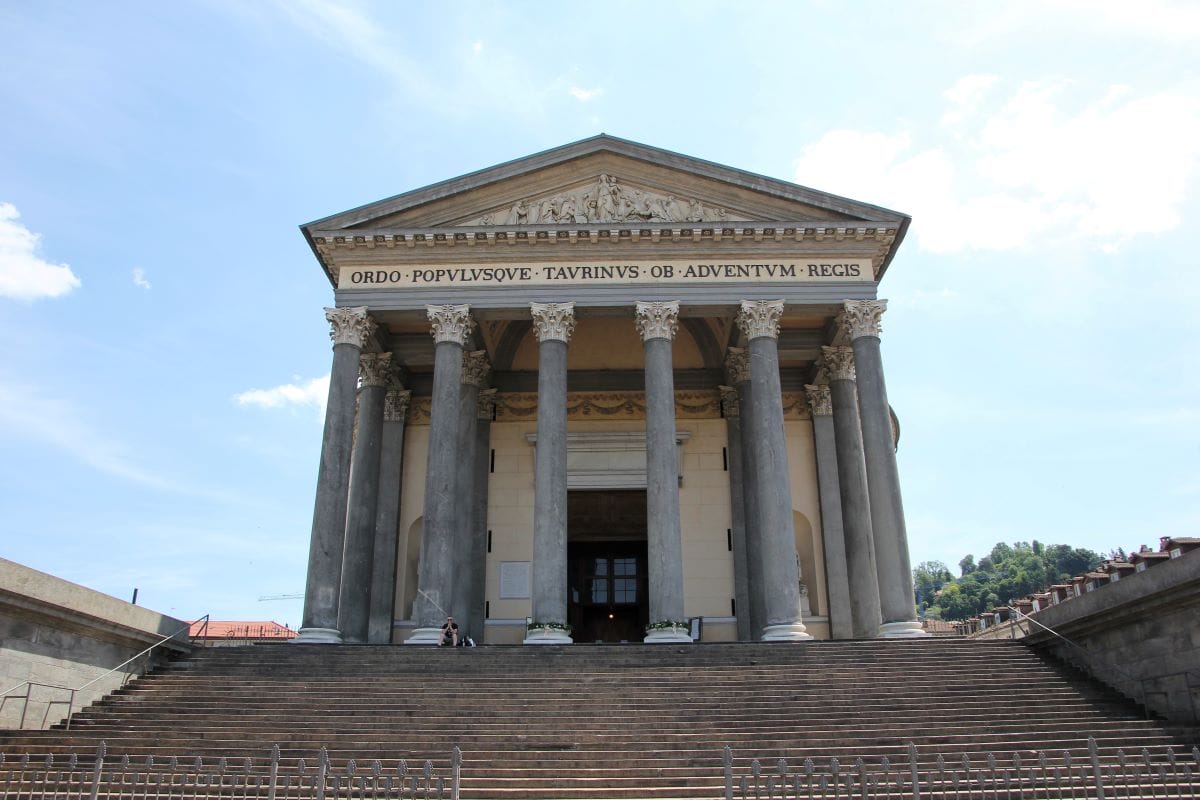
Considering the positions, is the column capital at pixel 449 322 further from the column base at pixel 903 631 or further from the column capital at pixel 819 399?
the column base at pixel 903 631

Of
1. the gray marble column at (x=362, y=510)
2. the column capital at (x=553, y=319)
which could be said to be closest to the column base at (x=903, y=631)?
the column capital at (x=553, y=319)

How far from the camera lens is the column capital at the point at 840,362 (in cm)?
2869

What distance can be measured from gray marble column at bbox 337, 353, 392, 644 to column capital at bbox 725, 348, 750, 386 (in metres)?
11.1

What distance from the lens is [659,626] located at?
22391 millimetres

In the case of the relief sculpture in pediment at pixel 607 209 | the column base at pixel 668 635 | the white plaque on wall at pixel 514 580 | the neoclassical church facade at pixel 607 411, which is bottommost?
the column base at pixel 668 635

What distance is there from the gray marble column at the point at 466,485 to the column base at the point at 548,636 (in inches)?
191

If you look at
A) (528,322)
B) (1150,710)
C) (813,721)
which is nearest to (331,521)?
(528,322)

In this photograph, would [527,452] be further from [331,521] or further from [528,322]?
[331,521]

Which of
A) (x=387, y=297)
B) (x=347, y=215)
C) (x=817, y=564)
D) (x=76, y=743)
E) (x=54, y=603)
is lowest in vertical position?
(x=76, y=743)

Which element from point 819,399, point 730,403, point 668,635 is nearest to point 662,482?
point 668,635

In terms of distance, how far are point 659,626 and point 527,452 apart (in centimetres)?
1100

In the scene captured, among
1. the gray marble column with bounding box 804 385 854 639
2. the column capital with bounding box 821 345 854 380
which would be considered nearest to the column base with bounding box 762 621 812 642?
the gray marble column with bounding box 804 385 854 639

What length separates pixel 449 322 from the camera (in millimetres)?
25875

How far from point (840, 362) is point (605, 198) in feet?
29.2
